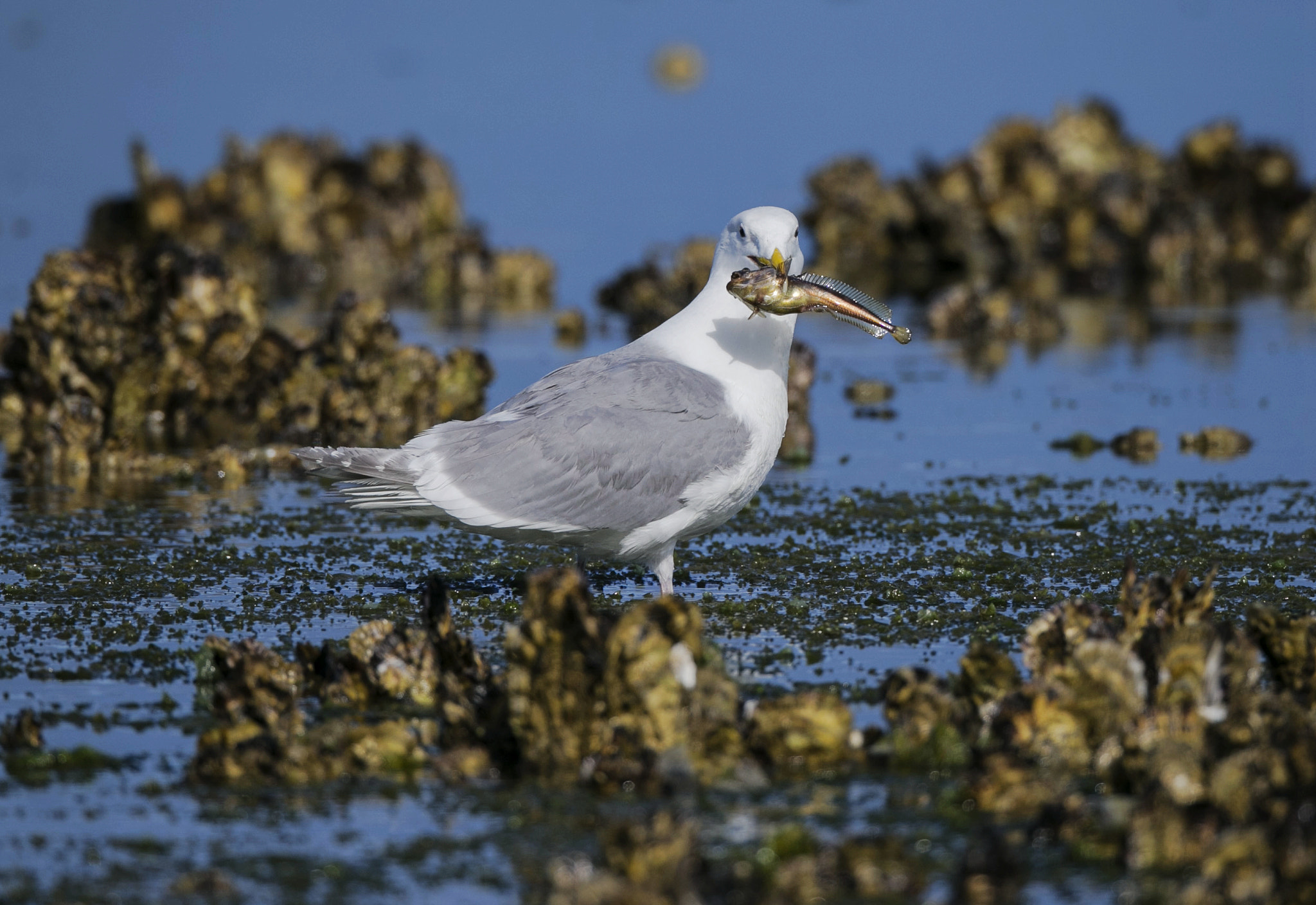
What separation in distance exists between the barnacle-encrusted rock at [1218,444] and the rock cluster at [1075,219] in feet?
29.4

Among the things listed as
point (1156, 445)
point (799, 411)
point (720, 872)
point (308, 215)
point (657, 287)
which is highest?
point (308, 215)

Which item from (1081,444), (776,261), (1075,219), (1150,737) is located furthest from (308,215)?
(1150,737)

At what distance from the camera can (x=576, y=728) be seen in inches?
177

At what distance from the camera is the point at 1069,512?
816 centimetres

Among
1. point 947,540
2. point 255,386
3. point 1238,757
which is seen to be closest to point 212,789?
point 1238,757

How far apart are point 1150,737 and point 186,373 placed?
7919mm

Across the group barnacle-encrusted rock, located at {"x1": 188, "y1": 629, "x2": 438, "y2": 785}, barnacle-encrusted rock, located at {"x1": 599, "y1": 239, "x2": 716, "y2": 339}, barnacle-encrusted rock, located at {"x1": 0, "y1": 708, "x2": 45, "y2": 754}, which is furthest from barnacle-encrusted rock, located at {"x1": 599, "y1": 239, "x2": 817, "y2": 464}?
barnacle-encrusted rock, located at {"x1": 0, "y1": 708, "x2": 45, "y2": 754}

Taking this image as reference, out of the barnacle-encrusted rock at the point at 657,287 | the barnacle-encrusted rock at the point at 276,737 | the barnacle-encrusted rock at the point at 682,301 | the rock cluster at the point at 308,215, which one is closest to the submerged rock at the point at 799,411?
the barnacle-encrusted rock at the point at 682,301

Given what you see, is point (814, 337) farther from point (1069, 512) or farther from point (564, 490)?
point (564, 490)

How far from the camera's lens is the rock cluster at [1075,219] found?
20172 mm

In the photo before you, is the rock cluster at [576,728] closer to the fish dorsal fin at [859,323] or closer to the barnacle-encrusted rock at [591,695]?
the barnacle-encrusted rock at [591,695]

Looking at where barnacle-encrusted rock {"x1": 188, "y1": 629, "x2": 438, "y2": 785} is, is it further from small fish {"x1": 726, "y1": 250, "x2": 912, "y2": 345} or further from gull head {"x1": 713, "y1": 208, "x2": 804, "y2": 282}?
gull head {"x1": 713, "y1": 208, "x2": 804, "y2": 282}

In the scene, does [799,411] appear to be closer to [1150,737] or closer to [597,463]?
[597,463]

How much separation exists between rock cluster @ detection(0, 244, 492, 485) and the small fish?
4.13 metres
